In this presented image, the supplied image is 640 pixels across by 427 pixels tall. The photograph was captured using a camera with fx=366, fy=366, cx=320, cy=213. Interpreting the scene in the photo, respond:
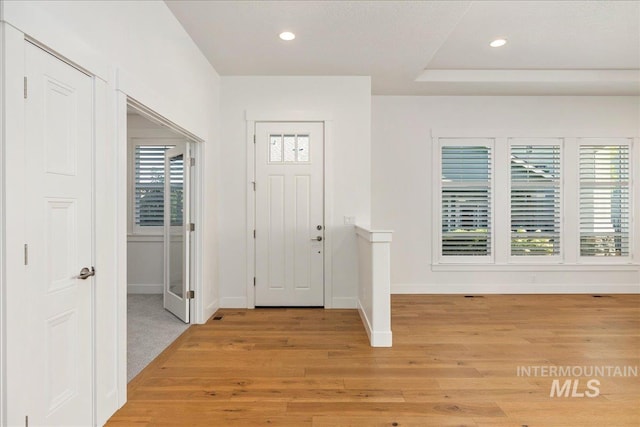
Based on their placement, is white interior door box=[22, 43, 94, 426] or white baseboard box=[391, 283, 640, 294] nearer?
white interior door box=[22, 43, 94, 426]

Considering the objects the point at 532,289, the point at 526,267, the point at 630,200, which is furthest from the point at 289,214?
the point at 630,200

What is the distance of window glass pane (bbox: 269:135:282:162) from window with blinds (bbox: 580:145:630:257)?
4.49m

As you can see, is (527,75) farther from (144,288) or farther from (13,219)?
(144,288)

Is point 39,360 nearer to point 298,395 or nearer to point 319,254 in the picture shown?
point 298,395

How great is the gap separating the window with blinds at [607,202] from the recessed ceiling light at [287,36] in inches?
186

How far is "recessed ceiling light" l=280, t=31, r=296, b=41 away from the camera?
3504mm

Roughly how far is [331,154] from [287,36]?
4.95ft

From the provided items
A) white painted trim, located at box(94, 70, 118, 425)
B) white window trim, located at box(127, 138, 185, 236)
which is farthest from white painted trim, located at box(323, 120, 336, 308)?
white painted trim, located at box(94, 70, 118, 425)

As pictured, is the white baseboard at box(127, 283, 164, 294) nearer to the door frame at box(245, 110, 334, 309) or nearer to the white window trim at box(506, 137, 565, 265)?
the door frame at box(245, 110, 334, 309)

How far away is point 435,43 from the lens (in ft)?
12.2

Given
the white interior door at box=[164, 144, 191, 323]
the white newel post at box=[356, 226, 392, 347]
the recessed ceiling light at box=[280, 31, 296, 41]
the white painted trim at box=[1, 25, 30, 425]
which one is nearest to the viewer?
the white painted trim at box=[1, 25, 30, 425]

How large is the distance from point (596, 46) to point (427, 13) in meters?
2.36

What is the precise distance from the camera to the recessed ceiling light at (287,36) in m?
3.50

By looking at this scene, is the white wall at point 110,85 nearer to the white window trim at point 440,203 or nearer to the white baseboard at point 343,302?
the white baseboard at point 343,302
